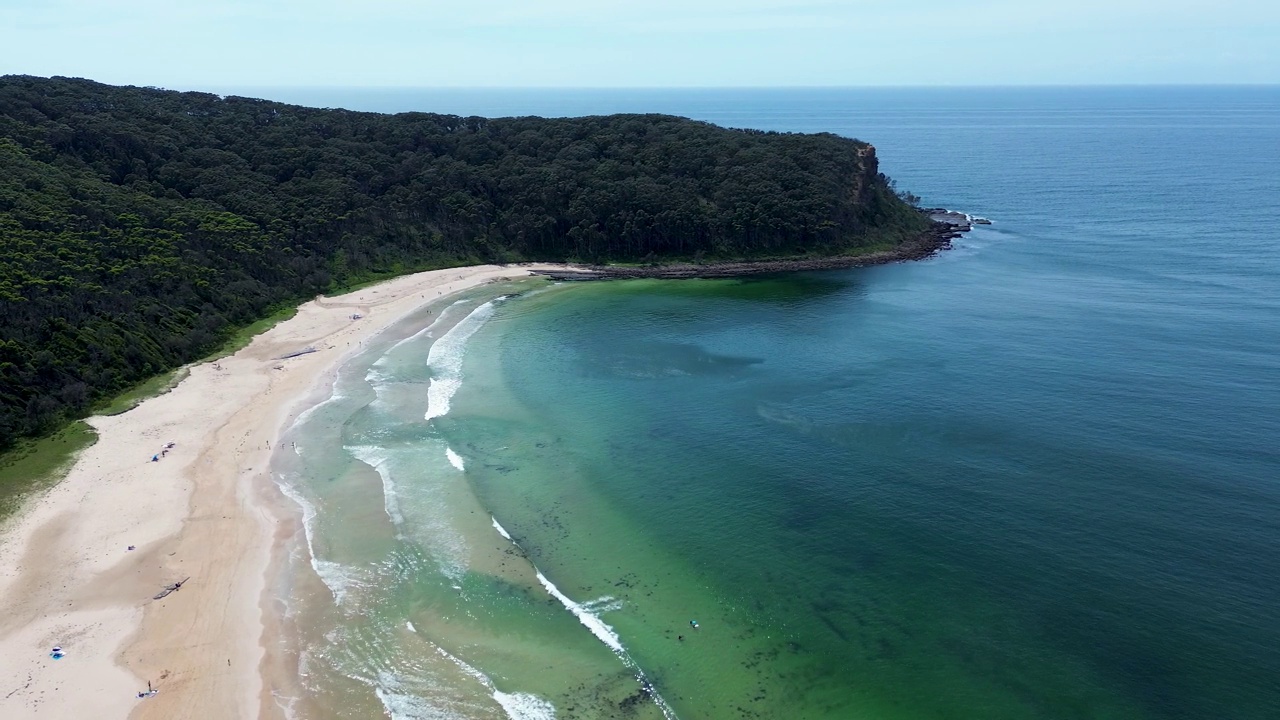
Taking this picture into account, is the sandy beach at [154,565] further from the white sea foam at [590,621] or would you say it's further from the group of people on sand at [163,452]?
the white sea foam at [590,621]

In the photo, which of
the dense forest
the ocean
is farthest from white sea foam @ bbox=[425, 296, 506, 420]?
the dense forest

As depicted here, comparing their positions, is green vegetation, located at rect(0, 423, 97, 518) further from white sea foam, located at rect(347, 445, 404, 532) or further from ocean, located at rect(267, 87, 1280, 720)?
white sea foam, located at rect(347, 445, 404, 532)

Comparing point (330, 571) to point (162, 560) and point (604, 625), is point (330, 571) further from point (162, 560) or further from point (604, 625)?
point (604, 625)

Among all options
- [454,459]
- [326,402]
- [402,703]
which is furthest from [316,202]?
[402,703]

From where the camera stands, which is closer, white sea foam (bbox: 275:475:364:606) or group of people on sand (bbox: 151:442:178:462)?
white sea foam (bbox: 275:475:364:606)

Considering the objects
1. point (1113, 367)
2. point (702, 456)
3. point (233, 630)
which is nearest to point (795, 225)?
point (1113, 367)
